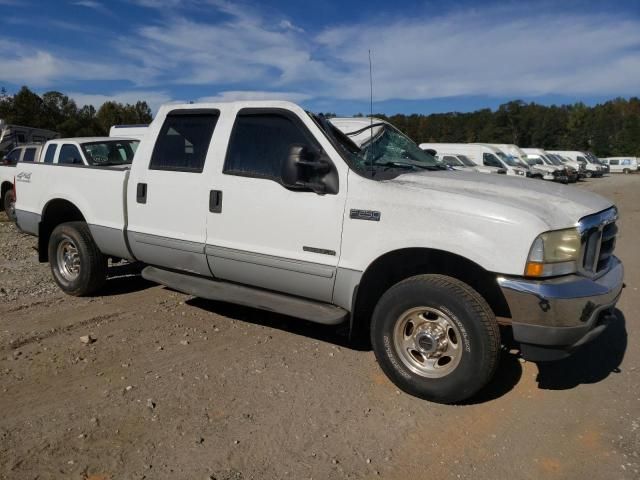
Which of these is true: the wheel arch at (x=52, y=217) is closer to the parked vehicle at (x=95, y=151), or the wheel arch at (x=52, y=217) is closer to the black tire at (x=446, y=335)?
the black tire at (x=446, y=335)

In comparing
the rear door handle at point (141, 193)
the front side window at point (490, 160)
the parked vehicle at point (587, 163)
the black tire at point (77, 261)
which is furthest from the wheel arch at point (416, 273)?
the parked vehicle at point (587, 163)

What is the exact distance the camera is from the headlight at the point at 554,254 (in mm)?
3211

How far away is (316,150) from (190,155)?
1.34 m

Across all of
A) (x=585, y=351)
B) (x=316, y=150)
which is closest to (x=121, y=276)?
(x=316, y=150)

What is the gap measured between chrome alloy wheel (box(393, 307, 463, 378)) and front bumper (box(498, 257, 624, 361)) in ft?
1.35

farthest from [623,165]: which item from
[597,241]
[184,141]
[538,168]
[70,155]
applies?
[184,141]

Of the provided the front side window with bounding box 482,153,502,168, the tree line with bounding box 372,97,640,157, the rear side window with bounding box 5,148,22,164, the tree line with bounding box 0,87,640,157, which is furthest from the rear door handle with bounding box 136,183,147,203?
the tree line with bounding box 372,97,640,157

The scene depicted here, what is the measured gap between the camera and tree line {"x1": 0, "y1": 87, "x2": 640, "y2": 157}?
77250 millimetres

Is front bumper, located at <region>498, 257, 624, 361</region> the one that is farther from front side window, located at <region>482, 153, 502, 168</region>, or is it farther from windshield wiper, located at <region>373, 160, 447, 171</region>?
front side window, located at <region>482, 153, 502, 168</region>

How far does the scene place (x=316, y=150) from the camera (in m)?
4.04

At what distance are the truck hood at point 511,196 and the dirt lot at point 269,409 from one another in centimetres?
130

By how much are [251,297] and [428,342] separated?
1.53 meters

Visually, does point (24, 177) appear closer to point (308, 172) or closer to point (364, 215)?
point (308, 172)

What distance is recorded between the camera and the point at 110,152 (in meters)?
10.8
